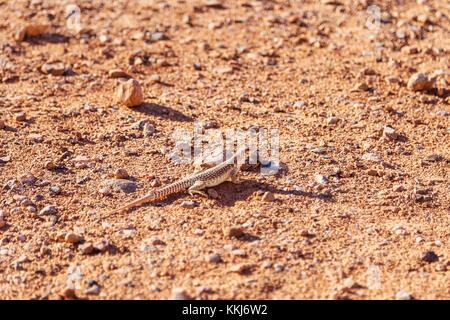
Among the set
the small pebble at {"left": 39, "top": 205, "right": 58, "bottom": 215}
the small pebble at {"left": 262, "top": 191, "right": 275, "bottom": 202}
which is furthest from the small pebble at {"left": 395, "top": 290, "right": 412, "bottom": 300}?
the small pebble at {"left": 39, "top": 205, "right": 58, "bottom": 215}

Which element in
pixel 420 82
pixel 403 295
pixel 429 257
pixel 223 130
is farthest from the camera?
pixel 420 82

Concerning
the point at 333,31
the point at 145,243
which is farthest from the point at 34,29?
the point at 145,243

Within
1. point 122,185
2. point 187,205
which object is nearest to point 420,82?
point 187,205

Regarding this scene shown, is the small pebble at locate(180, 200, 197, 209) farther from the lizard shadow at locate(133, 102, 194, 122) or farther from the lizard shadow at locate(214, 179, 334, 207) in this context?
the lizard shadow at locate(133, 102, 194, 122)

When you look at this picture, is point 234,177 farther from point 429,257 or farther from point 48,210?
point 429,257

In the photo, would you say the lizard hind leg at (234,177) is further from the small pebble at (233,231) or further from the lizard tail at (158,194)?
the small pebble at (233,231)
